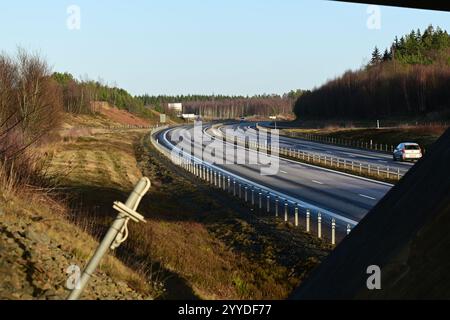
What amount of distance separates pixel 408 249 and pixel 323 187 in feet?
92.0

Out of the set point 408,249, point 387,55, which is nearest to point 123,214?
point 408,249

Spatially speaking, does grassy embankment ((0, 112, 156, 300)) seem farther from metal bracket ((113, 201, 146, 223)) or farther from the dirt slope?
metal bracket ((113, 201, 146, 223))

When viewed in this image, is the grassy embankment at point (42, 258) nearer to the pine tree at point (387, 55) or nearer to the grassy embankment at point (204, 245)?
the grassy embankment at point (204, 245)

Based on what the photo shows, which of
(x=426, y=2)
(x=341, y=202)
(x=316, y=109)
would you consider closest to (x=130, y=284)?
(x=426, y=2)

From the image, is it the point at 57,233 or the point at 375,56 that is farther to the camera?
the point at 375,56

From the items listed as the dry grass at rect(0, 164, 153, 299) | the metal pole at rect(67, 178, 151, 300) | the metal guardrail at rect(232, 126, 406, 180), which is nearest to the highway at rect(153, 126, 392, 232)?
the metal guardrail at rect(232, 126, 406, 180)

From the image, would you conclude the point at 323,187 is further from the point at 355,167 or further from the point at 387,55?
the point at 387,55

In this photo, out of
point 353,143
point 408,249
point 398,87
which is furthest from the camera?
Answer: point 398,87

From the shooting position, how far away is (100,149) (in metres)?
63.5

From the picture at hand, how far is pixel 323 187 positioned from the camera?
3269 centimetres

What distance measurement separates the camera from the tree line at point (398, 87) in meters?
110

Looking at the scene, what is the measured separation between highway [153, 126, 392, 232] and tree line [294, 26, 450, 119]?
5718 cm

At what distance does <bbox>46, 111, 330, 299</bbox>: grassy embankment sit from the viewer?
503 inches

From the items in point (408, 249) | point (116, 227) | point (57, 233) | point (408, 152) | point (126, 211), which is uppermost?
point (126, 211)
